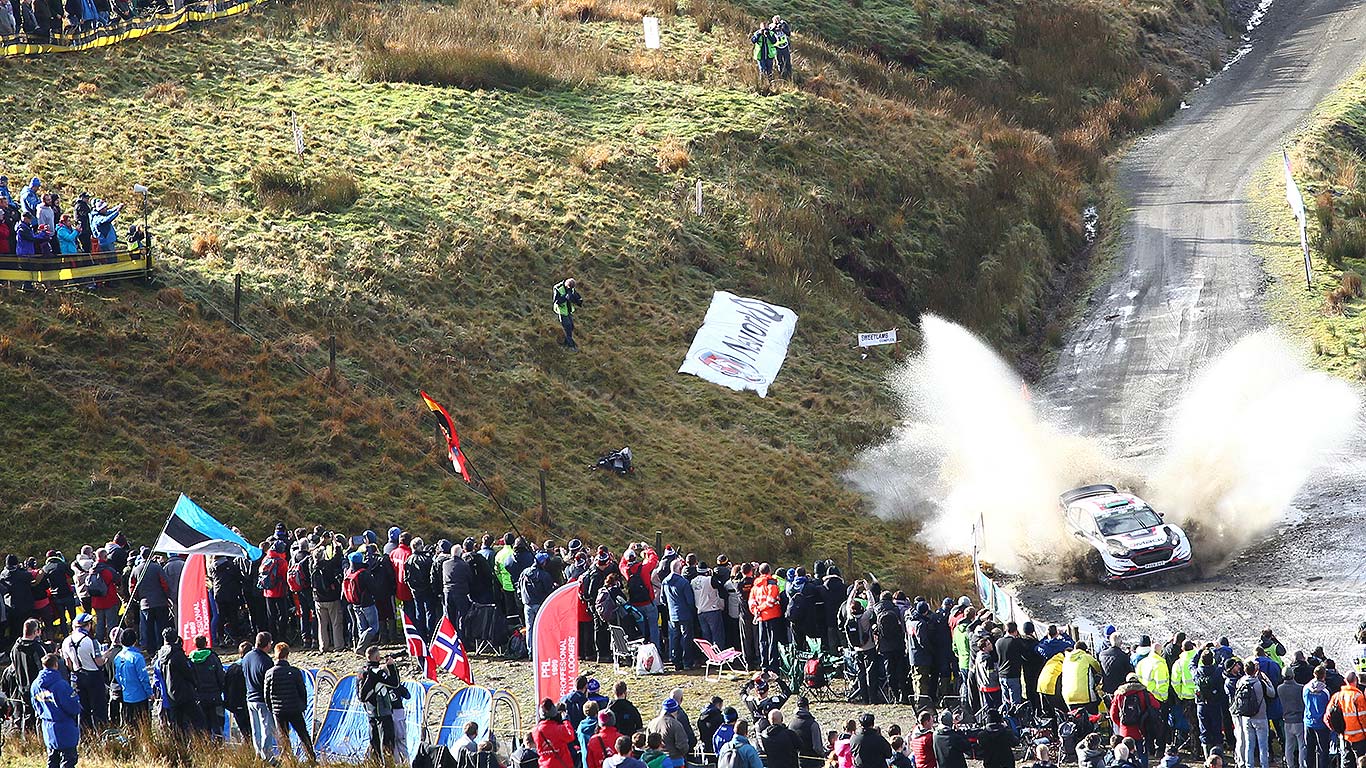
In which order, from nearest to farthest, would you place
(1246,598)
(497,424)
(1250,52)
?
(1246,598), (497,424), (1250,52)

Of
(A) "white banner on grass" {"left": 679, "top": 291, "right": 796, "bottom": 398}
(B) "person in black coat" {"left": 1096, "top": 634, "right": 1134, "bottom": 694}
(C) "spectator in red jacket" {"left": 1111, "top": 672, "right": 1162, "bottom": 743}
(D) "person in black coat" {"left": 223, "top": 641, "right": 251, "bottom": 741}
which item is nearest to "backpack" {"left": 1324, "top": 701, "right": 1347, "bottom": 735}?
(C) "spectator in red jacket" {"left": 1111, "top": 672, "right": 1162, "bottom": 743}

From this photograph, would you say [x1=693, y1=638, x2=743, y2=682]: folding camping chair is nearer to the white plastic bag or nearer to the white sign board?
the white plastic bag

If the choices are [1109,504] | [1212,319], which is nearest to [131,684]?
[1109,504]

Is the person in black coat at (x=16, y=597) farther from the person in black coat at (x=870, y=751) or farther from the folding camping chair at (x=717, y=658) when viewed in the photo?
the person in black coat at (x=870, y=751)

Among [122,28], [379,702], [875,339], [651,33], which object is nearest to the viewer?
[379,702]

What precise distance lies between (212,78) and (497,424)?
20.7 metres

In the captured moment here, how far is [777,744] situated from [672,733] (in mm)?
1052

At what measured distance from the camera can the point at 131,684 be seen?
17.1 meters

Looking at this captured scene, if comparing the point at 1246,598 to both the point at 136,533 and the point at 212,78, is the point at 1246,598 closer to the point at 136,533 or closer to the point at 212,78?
the point at 136,533

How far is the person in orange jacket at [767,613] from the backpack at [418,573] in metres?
4.60

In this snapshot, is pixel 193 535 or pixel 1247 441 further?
pixel 1247 441

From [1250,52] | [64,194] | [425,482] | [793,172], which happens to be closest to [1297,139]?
[1250,52]

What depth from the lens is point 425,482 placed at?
3050 centimetres

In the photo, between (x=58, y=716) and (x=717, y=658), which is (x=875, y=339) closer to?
(x=717, y=658)
